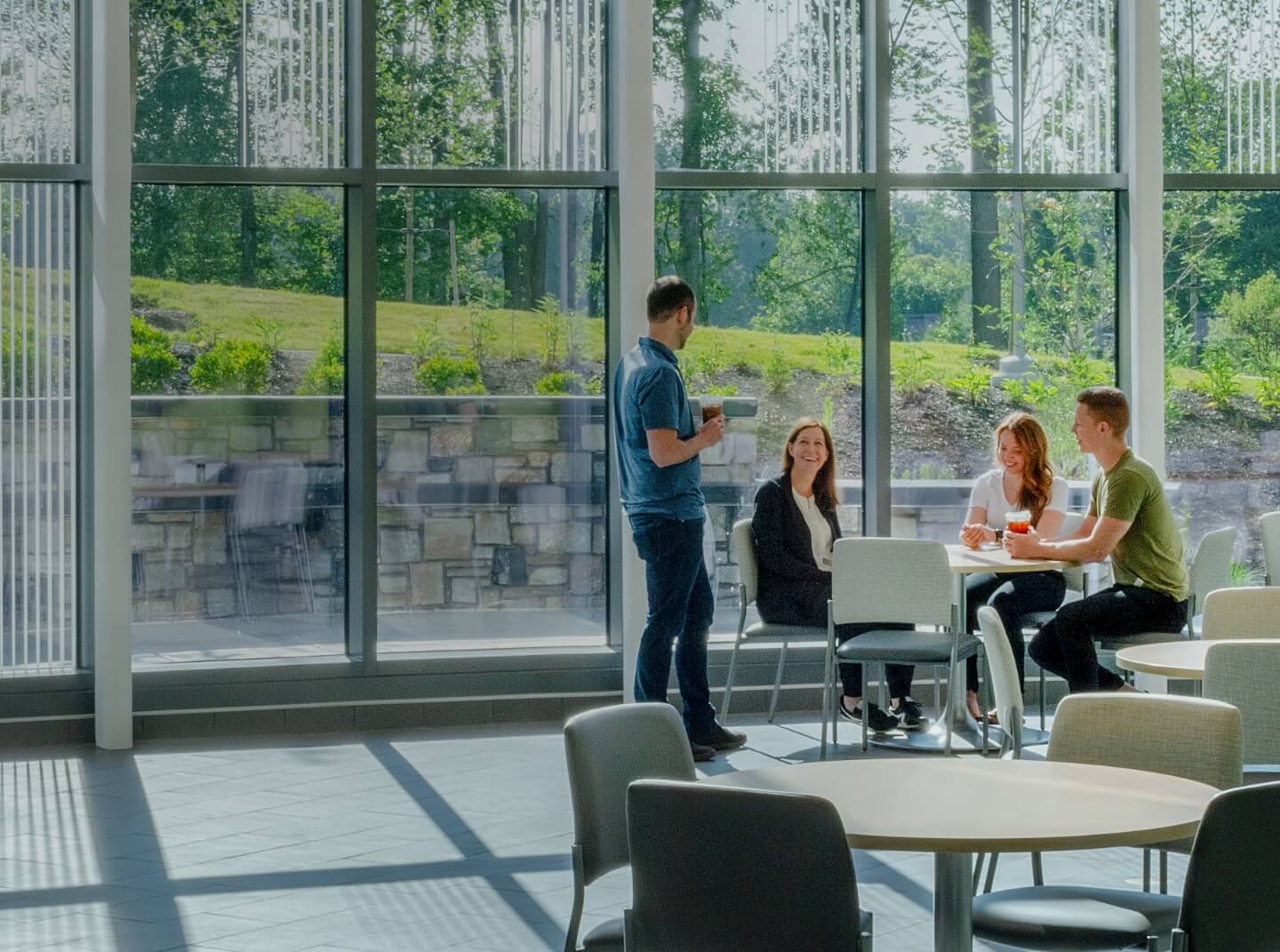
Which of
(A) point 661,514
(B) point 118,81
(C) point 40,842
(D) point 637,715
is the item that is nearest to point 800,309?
(A) point 661,514

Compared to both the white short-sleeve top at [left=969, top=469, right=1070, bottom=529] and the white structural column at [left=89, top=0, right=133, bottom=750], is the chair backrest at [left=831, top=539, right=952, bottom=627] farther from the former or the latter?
the white structural column at [left=89, top=0, right=133, bottom=750]

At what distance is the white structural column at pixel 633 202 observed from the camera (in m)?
7.64

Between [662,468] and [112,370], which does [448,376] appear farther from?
[662,468]

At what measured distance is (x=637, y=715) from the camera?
3.41 meters

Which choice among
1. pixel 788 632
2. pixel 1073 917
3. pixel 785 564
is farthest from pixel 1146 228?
pixel 1073 917

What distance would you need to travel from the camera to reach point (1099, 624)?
640 cm

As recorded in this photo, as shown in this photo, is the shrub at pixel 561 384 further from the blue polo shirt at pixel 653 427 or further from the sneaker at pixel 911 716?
the sneaker at pixel 911 716

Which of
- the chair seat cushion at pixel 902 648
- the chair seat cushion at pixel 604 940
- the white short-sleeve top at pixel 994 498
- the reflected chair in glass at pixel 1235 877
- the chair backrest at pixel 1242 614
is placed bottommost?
the chair seat cushion at pixel 604 940

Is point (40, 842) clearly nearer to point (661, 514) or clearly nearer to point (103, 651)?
point (103, 651)

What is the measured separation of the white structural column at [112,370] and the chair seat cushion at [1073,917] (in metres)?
4.70

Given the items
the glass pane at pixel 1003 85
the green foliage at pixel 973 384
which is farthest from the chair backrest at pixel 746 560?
the glass pane at pixel 1003 85

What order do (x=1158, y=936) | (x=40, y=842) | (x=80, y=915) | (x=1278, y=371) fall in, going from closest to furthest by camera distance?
1. (x=1158, y=936)
2. (x=80, y=915)
3. (x=40, y=842)
4. (x=1278, y=371)

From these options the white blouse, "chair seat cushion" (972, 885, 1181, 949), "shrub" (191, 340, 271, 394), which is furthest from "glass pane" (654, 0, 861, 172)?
"chair seat cushion" (972, 885, 1181, 949)

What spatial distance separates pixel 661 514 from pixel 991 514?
1.78 metres
